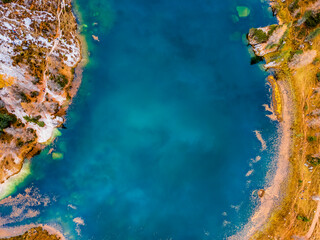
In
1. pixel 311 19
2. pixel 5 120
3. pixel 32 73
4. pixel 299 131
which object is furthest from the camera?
pixel 299 131

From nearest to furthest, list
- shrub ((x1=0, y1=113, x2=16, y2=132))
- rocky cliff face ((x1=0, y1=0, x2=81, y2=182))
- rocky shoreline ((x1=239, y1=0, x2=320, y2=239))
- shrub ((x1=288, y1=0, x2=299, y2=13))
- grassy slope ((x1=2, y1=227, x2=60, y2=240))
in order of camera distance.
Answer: shrub ((x1=0, y1=113, x2=16, y2=132)) → rocky cliff face ((x1=0, y1=0, x2=81, y2=182)) → grassy slope ((x1=2, y1=227, x2=60, y2=240)) → rocky shoreline ((x1=239, y1=0, x2=320, y2=239)) → shrub ((x1=288, y1=0, x2=299, y2=13))

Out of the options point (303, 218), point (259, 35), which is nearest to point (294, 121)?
point (259, 35)

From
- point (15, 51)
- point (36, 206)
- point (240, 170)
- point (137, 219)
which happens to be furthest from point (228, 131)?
point (15, 51)

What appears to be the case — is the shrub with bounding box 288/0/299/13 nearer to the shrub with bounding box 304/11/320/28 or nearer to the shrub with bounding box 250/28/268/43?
the shrub with bounding box 304/11/320/28

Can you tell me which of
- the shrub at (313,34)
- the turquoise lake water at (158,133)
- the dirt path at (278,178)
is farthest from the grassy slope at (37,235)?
the shrub at (313,34)

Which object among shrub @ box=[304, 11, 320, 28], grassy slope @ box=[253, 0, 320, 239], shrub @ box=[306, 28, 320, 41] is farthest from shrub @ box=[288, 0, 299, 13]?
shrub @ box=[306, 28, 320, 41]

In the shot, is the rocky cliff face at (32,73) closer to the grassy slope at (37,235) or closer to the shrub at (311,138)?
the grassy slope at (37,235)

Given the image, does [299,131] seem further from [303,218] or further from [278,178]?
[303,218]
